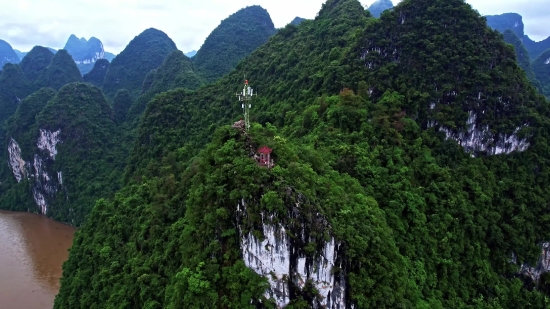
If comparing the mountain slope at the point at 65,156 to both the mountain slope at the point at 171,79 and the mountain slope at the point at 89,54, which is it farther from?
the mountain slope at the point at 89,54

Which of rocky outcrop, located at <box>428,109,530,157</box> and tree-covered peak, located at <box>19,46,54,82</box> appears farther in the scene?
tree-covered peak, located at <box>19,46,54,82</box>

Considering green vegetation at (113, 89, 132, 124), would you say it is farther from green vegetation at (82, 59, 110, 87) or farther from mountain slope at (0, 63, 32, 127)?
green vegetation at (82, 59, 110, 87)

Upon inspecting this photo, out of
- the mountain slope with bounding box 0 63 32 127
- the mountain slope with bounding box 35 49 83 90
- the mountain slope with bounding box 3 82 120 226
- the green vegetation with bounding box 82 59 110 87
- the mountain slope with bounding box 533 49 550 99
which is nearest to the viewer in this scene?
the mountain slope with bounding box 3 82 120 226

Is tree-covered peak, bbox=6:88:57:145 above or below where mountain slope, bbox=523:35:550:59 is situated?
below

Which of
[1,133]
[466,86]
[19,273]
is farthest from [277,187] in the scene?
[1,133]

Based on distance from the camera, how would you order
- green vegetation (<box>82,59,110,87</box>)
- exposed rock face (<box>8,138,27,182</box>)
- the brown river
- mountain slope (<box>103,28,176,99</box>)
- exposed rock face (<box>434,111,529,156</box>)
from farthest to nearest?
green vegetation (<box>82,59,110,87</box>) → mountain slope (<box>103,28,176,99</box>) → exposed rock face (<box>8,138,27,182</box>) → the brown river → exposed rock face (<box>434,111,529,156</box>)

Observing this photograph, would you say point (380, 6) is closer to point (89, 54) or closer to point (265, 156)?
point (265, 156)

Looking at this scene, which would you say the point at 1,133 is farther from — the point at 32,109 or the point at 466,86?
the point at 466,86

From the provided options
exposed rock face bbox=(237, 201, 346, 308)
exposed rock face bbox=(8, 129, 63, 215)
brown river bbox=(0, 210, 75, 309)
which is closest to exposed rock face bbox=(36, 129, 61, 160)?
exposed rock face bbox=(8, 129, 63, 215)
